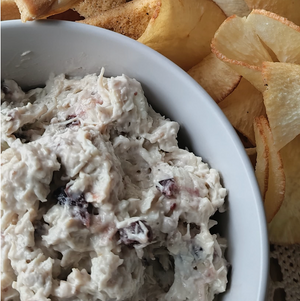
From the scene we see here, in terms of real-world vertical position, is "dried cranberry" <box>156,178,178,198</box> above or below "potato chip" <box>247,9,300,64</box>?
below

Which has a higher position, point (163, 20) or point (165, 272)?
point (163, 20)

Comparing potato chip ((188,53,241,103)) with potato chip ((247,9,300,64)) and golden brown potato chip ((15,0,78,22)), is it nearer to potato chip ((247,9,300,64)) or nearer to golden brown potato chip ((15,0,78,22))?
potato chip ((247,9,300,64))

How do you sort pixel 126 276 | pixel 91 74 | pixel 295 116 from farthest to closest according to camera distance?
pixel 91 74 < pixel 295 116 < pixel 126 276

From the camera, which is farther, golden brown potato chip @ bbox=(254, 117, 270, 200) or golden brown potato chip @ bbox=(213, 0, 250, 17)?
golden brown potato chip @ bbox=(213, 0, 250, 17)

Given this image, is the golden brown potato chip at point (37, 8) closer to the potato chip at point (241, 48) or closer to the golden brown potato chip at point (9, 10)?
the golden brown potato chip at point (9, 10)

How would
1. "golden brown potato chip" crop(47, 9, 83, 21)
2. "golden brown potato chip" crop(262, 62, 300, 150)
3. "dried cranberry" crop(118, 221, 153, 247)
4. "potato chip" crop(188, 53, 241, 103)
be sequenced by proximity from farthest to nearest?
"golden brown potato chip" crop(47, 9, 83, 21)
"potato chip" crop(188, 53, 241, 103)
"golden brown potato chip" crop(262, 62, 300, 150)
"dried cranberry" crop(118, 221, 153, 247)

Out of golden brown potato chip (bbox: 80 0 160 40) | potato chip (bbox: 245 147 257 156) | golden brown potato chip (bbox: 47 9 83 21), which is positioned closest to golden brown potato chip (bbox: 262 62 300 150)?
potato chip (bbox: 245 147 257 156)

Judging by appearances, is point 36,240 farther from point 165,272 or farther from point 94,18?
point 94,18

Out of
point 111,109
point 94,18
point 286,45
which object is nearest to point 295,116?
point 286,45
